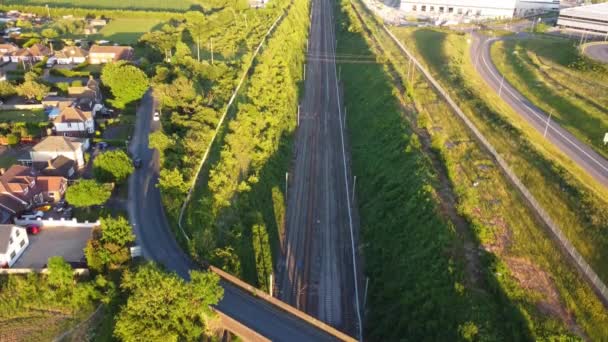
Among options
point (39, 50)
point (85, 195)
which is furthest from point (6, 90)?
point (85, 195)

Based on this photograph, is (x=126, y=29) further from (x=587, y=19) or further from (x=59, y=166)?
(x=587, y=19)

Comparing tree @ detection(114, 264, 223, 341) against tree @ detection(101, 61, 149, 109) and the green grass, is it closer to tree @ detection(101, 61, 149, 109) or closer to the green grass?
tree @ detection(101, 61, 149, 109)

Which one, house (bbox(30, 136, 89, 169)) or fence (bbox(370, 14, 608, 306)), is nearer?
fence (bbox(370, 14, 608, 306))

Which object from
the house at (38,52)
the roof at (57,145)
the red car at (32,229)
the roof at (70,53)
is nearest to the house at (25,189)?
the red car at (32,229)

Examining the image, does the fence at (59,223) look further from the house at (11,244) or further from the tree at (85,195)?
the house at (11,244)

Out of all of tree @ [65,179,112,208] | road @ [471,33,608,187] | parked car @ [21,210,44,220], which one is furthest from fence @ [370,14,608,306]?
parked car @ [21,210,44,220]

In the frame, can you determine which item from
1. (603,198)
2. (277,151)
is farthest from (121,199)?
(603,198)

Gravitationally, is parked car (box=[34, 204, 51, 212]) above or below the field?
below
